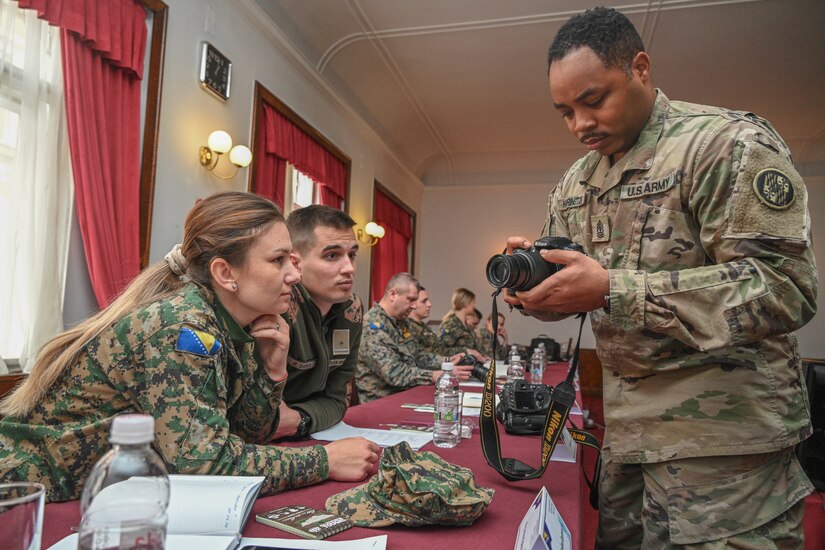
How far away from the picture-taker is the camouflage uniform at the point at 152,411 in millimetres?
988

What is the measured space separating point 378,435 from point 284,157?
357cm

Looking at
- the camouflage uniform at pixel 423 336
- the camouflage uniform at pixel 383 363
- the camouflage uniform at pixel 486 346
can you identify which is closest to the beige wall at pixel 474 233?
the camouflage uniform at pixel 486 346

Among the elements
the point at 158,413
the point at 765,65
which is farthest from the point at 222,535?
the point at 765,65

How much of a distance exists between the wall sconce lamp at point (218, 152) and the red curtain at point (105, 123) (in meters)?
0.62

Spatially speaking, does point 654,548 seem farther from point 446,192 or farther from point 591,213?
point 446,192

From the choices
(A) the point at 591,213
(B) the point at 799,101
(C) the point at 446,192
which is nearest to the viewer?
(A) the point at 591,213

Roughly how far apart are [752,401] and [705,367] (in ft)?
0.31

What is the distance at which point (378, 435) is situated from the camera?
1548 millimetres

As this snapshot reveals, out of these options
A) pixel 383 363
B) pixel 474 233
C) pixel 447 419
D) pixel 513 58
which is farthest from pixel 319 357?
pixel 474 233

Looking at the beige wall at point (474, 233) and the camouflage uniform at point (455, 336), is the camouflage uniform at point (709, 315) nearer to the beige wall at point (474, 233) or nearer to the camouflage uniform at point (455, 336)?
the camouflage uniform at point (455, 336)

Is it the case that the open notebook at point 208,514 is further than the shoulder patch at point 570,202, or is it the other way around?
the shoulder patch at point 570,202

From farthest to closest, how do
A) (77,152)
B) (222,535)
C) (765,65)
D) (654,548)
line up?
1. (765,65)
2. (77,152)
3. (654,548)
4. (222,535)

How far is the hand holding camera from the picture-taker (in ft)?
3.33

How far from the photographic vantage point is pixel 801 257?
98cm
